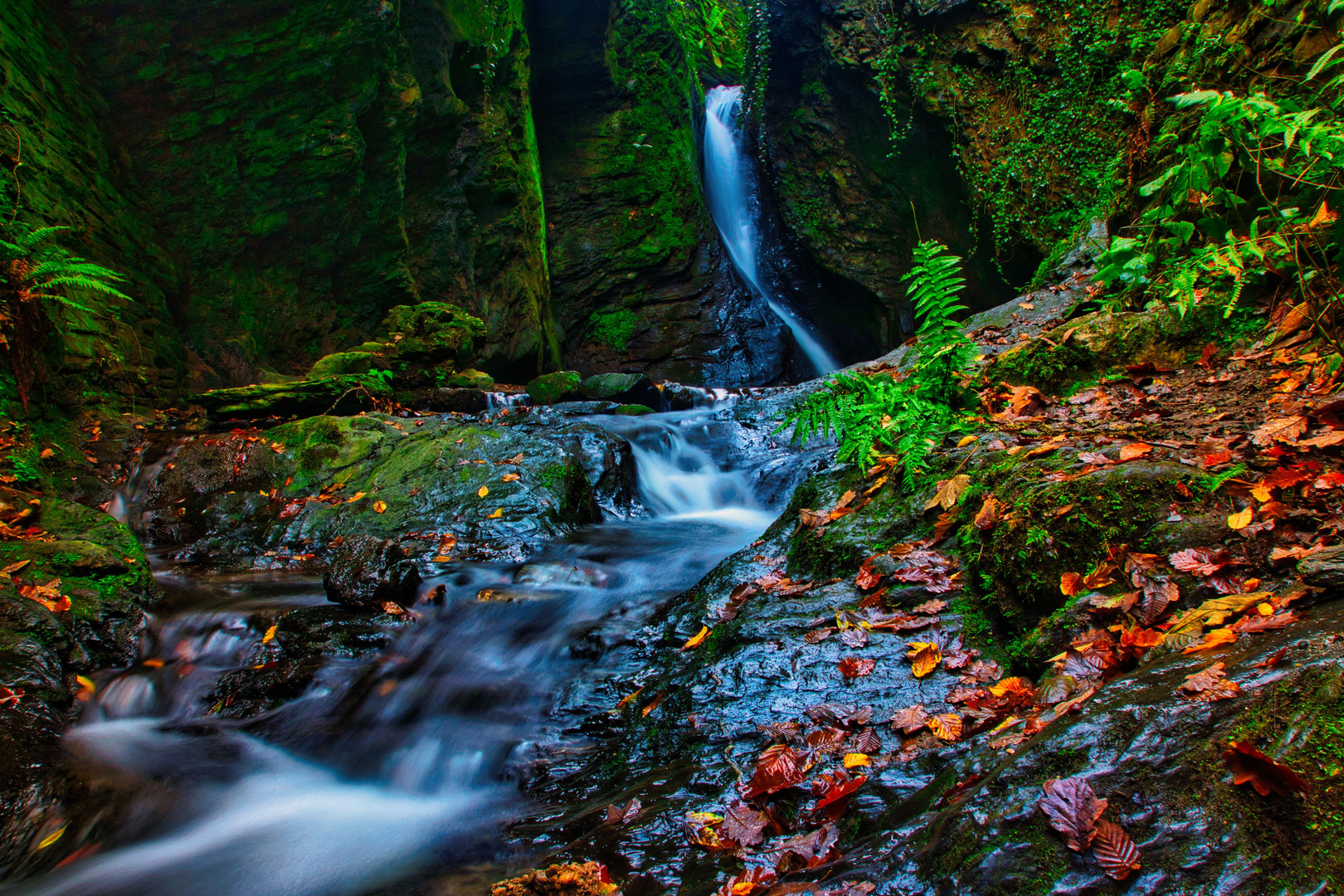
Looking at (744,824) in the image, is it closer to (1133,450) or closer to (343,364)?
(1133,450)

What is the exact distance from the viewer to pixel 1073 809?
3.70ft

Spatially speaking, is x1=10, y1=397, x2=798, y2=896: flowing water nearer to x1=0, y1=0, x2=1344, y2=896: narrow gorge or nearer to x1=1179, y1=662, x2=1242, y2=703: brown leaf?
x1=0, y1=0, x2=1344, y2=896: narrow gorge

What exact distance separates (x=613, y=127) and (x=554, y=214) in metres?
2.66

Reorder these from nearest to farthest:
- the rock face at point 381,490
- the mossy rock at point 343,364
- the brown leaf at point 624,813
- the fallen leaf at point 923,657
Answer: the brown leaf at point 624,813
the fallen leaf at point 923,657
the rock face at point 381,490
the mossy rock at point 343,364

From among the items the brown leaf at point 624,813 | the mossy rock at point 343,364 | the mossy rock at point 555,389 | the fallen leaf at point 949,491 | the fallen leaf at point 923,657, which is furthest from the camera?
the mossy rock at point 555,389

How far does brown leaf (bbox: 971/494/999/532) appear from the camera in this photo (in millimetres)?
2523

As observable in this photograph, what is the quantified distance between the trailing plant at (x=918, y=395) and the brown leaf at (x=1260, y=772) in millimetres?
2262

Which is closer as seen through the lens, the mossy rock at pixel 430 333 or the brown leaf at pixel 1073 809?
the brown leaf at pixel 1073 809

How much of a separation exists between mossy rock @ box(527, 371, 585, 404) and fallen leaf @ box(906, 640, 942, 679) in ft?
31.3

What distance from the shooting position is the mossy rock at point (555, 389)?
37.4 ft

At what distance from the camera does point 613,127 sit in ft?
53.8

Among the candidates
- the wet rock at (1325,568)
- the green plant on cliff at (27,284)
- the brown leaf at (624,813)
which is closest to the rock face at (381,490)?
the green plant on cliff at (27,284)

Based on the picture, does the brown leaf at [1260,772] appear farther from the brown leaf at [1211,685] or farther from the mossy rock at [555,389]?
the mossy rock at [555,389]

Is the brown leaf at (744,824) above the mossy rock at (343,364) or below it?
below
